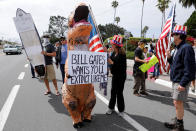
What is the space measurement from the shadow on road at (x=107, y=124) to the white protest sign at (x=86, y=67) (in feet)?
3.13

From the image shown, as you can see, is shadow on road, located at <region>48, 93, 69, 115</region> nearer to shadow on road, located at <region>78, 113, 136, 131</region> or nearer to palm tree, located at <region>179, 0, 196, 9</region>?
shadow on road, located at <region>78, 113, 136, 131</region>

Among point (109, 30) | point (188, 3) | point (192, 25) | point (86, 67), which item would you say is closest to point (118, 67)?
point (86, 67)

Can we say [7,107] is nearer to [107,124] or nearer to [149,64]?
[107,124]

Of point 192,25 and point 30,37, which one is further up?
point 192,25

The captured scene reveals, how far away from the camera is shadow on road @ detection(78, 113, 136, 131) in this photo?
3.23 m

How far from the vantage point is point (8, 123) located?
11.2ft

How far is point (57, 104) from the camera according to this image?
4.52 metres

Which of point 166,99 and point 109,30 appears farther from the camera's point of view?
point 109,30

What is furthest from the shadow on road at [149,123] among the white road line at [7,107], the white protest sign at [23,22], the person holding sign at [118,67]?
the white protest sign at [23,22]

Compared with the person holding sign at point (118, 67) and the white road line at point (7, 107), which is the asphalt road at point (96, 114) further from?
the person holding sign at point (118, 67)

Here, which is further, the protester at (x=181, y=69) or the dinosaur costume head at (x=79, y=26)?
the dinosaur costume head at (x=79, y=26)

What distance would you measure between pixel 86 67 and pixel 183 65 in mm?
1681

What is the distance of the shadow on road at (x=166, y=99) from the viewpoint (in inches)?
170

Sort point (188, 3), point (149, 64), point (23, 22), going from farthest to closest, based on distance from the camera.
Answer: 1. point (188, 3)
2. point (23, 22)
3. point (149, 64)
